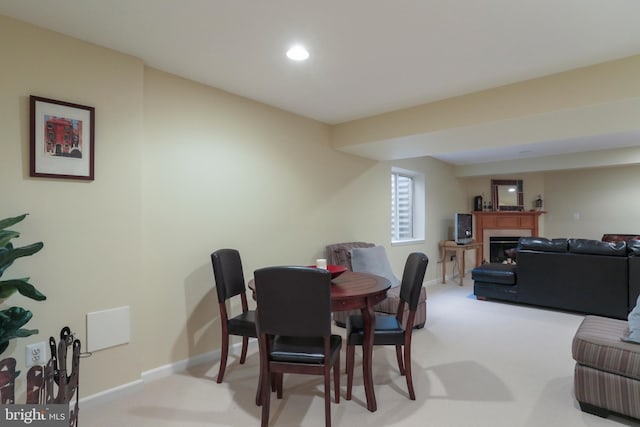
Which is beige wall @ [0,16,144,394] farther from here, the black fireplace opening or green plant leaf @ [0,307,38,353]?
the black fireplace opening

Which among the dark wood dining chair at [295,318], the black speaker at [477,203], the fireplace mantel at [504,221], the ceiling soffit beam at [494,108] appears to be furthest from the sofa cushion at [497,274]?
the dark wood dining chair at [295,318]

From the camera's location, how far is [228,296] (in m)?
2.62

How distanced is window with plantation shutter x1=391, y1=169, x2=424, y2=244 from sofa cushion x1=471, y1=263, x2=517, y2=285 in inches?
46.9

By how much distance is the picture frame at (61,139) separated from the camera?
76.7 inches

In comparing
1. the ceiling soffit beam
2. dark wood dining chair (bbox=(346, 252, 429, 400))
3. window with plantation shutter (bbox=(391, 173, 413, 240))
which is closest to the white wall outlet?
dark wood dining chair (bbox=(346, 252, 429, 400))

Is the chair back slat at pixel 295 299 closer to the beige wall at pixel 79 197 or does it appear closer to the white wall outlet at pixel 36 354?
the beige wall at pixel 79 197

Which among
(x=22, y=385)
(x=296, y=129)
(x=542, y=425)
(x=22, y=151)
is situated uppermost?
(x=296, y=129)

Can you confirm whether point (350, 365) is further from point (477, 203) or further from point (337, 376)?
point (477, 203)

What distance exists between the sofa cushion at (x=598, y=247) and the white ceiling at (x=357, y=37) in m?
2.62

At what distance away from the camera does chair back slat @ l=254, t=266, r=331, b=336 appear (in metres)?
1.81

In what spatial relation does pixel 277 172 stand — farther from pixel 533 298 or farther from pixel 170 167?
pixel 533 298

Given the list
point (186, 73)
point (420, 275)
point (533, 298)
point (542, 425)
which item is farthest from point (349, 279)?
point (533, 298)

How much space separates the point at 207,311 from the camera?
289 cm

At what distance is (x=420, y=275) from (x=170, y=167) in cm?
205
